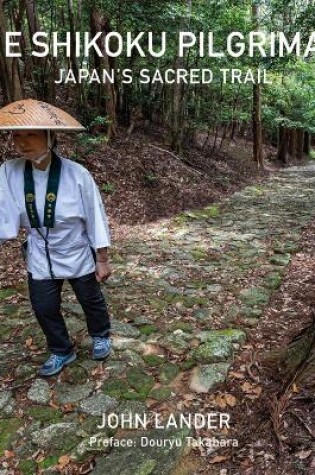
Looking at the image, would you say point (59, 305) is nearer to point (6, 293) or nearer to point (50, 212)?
point (50, 212)

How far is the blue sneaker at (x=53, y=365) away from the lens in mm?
3225

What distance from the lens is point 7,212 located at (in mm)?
2727

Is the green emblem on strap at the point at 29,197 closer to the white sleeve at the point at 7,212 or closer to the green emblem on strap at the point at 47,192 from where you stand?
the green emblem on strap at the point at 47,192

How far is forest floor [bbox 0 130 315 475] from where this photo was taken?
2441mm

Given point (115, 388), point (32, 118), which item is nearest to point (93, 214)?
point (32, 118)

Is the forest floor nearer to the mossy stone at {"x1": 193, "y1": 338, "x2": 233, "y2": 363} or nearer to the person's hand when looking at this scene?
the mossy stone at {"x1": 193, "y1": 338, "x2": 233, "y2": 363}

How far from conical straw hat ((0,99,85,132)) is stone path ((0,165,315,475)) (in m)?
1.91

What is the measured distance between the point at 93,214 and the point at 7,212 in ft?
1.84

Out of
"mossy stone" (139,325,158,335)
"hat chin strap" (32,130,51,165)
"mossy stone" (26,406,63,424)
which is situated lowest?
"mossy stone" (26,406,63,424)

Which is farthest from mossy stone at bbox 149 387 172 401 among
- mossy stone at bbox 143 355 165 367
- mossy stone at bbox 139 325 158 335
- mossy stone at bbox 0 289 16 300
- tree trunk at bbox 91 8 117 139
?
tree trunk at bbox 91 8 117 139

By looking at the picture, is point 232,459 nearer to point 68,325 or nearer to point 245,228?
point 68,325

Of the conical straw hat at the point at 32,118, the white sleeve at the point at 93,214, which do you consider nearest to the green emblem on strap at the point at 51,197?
the white sleeve at the point at 93,214

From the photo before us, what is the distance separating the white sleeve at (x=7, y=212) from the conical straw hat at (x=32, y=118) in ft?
1.18

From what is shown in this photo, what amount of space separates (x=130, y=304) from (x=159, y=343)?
2.87ft
